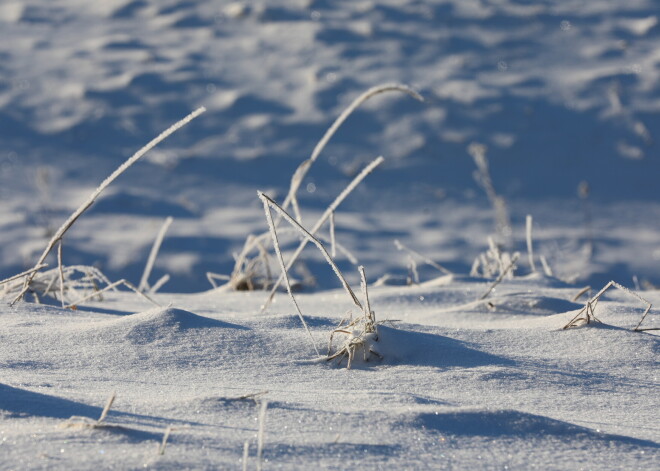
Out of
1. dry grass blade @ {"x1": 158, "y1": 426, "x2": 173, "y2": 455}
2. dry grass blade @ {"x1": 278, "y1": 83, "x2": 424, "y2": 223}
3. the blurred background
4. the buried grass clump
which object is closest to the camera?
dry grass blade @ {"x1": 158, "y1": 426, "x2": 173, "y2": 455}

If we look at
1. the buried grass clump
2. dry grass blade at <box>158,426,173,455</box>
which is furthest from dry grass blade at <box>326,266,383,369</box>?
dry grass blade at <box>158,426,173,455</box>

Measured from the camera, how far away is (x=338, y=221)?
14.4ft

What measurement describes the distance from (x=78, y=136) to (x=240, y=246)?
1.72 meters

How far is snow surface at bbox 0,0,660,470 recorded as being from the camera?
1008 mm

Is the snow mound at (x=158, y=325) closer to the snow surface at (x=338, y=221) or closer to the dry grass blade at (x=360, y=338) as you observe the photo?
the snow surface at (x=338, y=221)

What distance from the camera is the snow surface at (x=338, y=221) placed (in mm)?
1008

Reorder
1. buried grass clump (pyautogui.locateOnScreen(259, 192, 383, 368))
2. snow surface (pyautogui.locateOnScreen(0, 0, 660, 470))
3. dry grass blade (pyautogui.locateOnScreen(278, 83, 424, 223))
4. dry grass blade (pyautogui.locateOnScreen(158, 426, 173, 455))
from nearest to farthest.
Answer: dry grass blade (pyautogui.locateOnScreen(158, 426, 173, 455)) < snow surface (pyautogui.locateOnScreen(0, 0, 660, 470)) < buried grass clump (pyautogui.locateOnScreen(259, 192, 383, 368)) < dry grass blade (pyautogui.locateOnScreen(278, 83, 424, 223))

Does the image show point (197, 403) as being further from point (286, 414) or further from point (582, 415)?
point (582, 415)

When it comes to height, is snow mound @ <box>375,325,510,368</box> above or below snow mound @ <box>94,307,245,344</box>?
below

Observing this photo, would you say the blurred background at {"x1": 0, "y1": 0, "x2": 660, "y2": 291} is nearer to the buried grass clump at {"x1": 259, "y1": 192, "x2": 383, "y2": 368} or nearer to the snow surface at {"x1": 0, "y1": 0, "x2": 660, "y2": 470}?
the snow surface at {"x1": 0, "y1": 0, "x2": 660, "y2": 470}

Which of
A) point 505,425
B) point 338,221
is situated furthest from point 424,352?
point 338,221

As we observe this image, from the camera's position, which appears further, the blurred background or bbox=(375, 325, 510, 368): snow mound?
the blurred background

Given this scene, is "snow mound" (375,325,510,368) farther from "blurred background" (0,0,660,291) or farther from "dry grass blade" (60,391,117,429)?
"blurred background" (0,0,660,291)

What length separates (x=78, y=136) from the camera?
518cm
